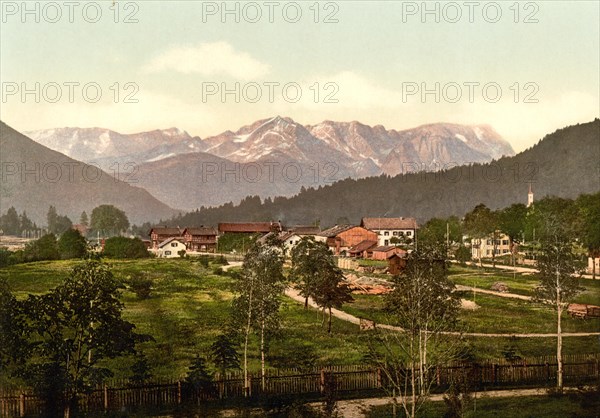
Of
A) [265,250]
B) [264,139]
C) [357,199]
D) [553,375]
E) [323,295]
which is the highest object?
[264,139]

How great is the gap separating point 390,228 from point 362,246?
22.0 ft

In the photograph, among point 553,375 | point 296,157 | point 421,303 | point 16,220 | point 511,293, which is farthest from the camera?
point 16,220

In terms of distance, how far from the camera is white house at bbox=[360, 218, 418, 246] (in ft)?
299

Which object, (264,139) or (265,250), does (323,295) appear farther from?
(264,139)

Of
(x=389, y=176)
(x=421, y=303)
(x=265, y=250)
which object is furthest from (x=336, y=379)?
(x=389, y=176)

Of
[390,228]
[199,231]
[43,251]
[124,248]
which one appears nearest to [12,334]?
[43,251]

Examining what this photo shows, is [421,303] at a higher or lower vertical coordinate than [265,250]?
lower

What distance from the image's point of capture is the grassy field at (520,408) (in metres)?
30.0

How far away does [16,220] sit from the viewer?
157000 millimetres

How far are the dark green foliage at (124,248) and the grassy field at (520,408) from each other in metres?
62.9

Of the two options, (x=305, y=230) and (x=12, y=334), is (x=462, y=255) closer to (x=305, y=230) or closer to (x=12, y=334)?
(x=305, y=230)

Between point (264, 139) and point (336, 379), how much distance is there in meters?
106

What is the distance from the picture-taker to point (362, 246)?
91062mm

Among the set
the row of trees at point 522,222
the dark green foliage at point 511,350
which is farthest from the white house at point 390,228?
the dark green foliage at point 511,350
